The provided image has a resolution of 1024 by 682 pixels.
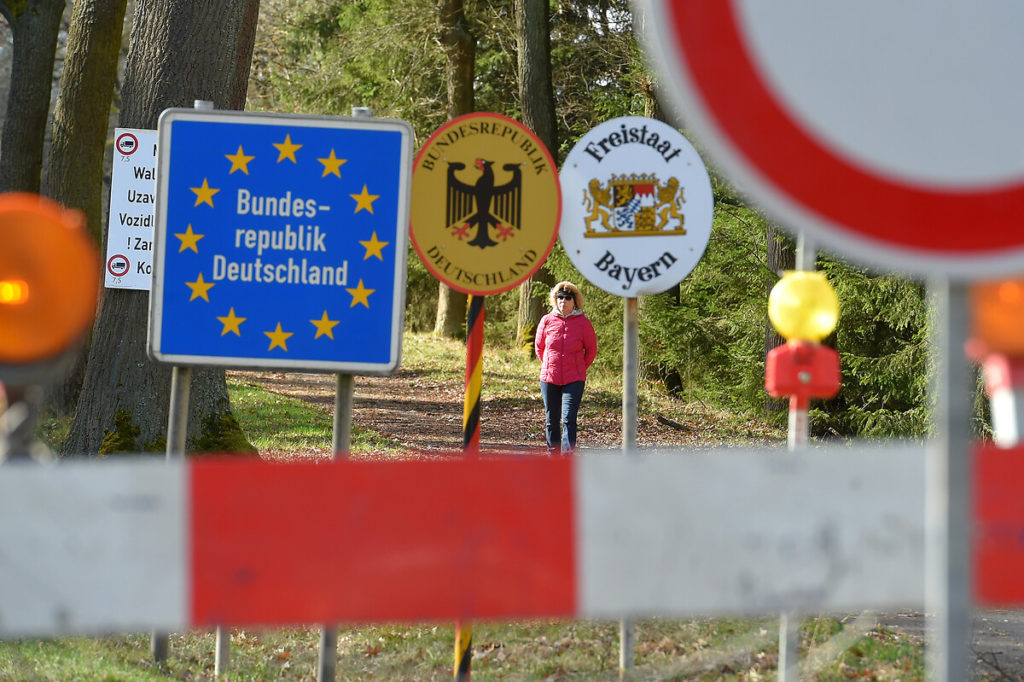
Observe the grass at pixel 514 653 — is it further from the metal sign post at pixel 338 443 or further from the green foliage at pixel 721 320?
the green foliage at pixel 721 320

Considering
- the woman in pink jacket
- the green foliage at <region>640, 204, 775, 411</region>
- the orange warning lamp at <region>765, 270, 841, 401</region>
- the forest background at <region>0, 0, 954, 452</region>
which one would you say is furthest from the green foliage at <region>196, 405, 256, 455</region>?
the green foliage at <region>640, 204, 775, 411</region>

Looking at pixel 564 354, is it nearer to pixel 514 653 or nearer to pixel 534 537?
pixel 514 653

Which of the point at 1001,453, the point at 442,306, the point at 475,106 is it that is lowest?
the point at 1001,453

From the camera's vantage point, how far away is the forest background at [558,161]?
14.5m

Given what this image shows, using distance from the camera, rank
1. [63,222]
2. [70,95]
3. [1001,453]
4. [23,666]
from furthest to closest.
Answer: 1. [70,95]
2. [23,666]
3. [1001,453]
4. [63,222]

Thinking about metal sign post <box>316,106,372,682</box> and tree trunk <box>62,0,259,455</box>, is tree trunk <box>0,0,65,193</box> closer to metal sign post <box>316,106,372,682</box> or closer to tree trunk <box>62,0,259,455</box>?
tree trunk <box>62,0,259,455</box>

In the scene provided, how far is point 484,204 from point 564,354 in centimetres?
781

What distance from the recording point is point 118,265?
8.50 metres

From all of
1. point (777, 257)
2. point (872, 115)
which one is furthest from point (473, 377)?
point (777, 257)

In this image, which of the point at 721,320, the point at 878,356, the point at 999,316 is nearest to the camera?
the point at 999,316

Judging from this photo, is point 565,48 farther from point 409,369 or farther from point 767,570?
point 767,570

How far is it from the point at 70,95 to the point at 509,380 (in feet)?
40.3

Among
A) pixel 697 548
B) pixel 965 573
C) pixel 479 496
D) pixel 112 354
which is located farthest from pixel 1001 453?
pixel 112 354

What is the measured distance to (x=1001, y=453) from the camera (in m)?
1.97
